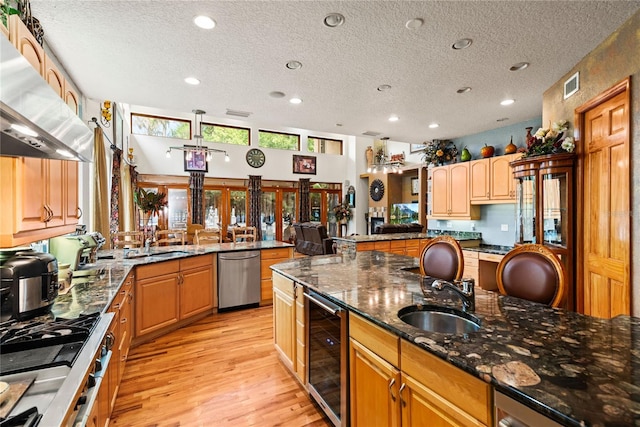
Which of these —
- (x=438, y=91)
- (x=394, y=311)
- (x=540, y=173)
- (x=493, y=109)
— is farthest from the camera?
(x=493, y=109)

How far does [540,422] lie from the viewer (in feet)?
2.59

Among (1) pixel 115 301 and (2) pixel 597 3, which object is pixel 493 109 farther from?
(1) pixel 115 301

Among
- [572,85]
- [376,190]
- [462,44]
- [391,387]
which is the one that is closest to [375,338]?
[391,387]

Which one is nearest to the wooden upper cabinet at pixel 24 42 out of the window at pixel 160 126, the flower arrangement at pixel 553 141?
the flower arrangement at pixel 553 141

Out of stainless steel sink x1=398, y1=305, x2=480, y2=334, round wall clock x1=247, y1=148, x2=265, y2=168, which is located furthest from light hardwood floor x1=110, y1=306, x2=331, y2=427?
round wall clock x1=247, y1=148, x2=265, y2=168

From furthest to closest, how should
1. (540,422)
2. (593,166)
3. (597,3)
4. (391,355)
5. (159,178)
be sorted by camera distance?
(159,178) → (593,166) → (597,3) → (391,355) → (540,422)

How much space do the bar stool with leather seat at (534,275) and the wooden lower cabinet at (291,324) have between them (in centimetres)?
139

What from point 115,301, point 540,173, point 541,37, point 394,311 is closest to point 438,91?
point 541,37

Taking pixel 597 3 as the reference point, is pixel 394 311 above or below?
below

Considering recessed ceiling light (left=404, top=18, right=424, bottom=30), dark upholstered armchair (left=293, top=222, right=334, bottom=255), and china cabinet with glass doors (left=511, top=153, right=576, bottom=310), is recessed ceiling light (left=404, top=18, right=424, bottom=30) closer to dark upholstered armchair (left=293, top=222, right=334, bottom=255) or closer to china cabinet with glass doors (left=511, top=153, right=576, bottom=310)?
china cabinet with glass doors (left=511, top=153, right=576, bottom=310)

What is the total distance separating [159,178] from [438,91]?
717 centimetres

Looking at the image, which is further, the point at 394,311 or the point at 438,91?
the point at 438,91

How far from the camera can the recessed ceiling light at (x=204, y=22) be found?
214 centimetres

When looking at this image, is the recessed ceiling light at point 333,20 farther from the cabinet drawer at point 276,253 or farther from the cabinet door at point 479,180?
the cabinet door at point 479,180
